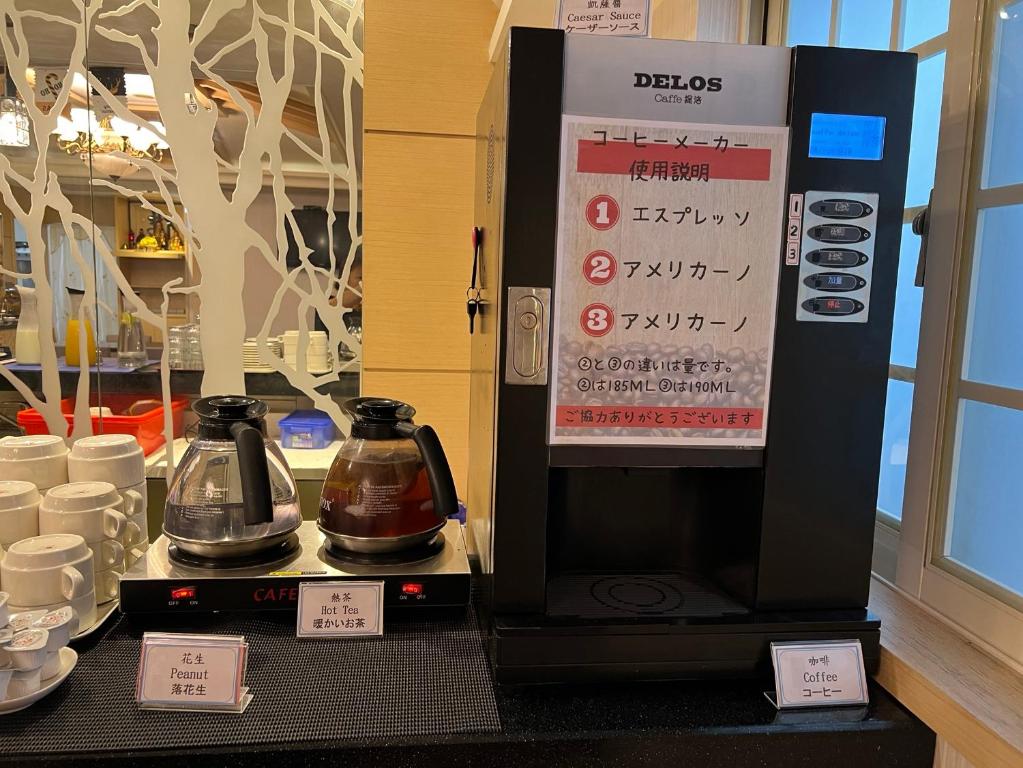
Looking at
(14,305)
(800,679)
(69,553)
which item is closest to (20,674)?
(69,553)

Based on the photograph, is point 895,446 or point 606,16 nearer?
point 606,16

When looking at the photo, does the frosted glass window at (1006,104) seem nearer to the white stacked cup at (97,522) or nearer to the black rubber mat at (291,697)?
the black rubber mat at (291,697)

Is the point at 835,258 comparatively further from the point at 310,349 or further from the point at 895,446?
the point at 310,349

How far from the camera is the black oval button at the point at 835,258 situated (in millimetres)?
887

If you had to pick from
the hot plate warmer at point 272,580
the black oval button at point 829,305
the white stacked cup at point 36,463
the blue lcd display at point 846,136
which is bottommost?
the hot plate warmer at point 272,580

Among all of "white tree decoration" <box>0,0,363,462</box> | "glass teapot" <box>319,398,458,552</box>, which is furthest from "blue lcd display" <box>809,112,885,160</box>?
"white tree decoration" <box>0,0,363,462</box>

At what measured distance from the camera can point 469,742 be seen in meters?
0.80

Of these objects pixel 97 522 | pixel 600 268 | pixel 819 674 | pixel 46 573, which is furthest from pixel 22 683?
pixel 819 674

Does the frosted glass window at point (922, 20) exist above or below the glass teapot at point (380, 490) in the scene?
above

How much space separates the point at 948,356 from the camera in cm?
99

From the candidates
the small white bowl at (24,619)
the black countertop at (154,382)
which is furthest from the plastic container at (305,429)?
the small white bowl at (24,619)

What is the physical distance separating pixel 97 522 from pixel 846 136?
1105 millimetres

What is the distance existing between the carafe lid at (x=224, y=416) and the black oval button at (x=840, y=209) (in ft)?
2.59

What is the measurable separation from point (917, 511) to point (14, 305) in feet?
7.53
